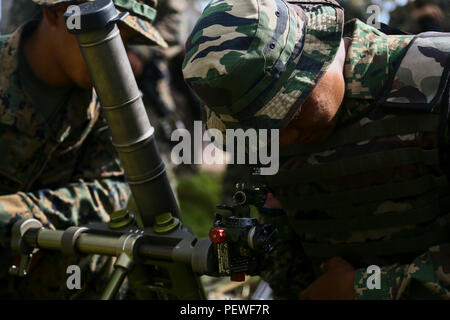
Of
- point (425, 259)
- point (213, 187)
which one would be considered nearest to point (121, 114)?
point (425, 259)

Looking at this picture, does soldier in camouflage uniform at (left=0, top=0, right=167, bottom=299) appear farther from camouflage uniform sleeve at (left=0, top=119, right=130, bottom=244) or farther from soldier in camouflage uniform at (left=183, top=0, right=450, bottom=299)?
soldier in camouflage uniform at (left=183, top=0, right=450, bottom=299)

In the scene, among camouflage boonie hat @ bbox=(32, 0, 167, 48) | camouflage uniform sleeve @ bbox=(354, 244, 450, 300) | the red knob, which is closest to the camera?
the red knob

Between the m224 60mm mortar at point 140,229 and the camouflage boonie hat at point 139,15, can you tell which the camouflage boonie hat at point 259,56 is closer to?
the m224 60mm mortar at point 140,229

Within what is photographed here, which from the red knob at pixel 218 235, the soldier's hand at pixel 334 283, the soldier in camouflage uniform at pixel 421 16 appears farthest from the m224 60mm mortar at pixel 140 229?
the soldier in camouflage uniform at pixel 421 16

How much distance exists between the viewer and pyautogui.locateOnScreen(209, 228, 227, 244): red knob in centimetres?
158

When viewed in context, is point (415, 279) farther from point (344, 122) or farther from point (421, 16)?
point (421, 16)

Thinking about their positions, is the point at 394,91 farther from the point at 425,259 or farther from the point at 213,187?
the point at 213,187

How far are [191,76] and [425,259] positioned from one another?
1009 millimetres

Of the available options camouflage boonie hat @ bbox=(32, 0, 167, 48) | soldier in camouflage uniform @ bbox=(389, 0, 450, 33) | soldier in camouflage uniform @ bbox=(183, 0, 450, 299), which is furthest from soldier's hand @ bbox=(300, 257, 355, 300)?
soldier in camouflage uniform @ bbox=(389, 0, 450, 33)

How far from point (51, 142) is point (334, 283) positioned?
4.94 ft

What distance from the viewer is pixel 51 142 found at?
2.64 meters

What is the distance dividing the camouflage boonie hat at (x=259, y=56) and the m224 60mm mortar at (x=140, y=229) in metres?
0.26

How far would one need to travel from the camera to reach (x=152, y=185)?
1.93 metres

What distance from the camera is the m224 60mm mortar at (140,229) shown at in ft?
5.32
